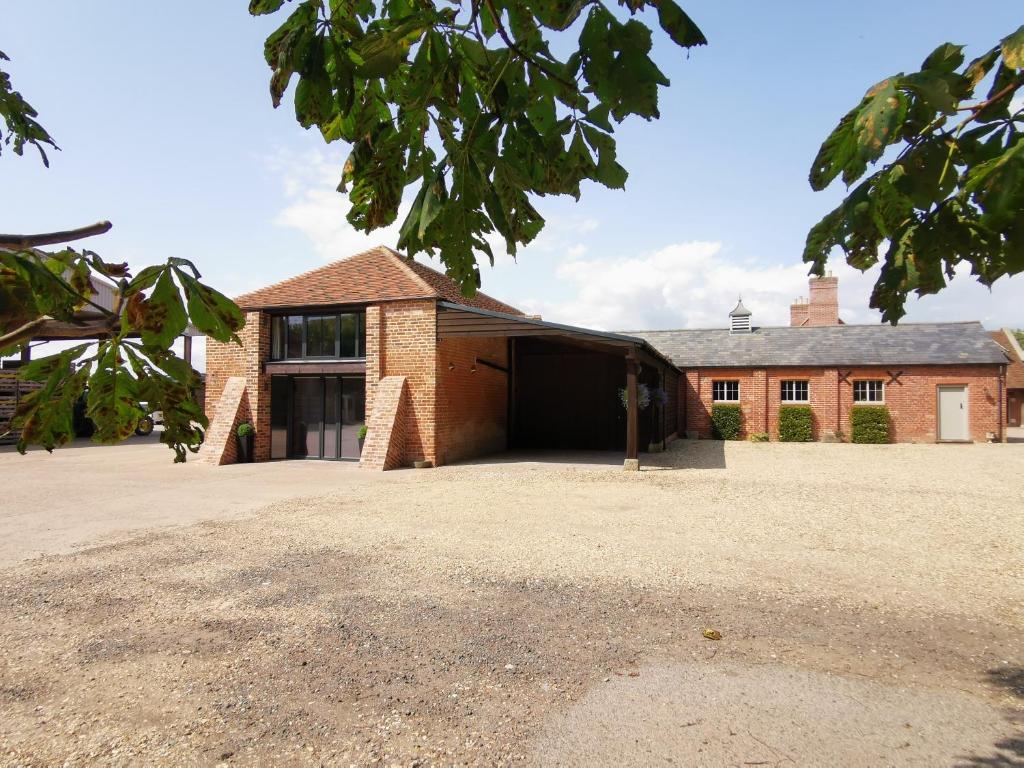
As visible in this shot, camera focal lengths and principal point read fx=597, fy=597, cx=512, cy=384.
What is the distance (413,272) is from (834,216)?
44.6ft

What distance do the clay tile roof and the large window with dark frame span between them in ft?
1.75

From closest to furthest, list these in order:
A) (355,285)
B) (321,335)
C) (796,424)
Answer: (355,285)
(321,335)
(796,424)

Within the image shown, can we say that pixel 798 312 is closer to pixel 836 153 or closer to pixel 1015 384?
pixel 1015 384

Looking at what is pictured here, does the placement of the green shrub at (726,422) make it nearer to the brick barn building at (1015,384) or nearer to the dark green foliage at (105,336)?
the brick barn building at (1015,384)

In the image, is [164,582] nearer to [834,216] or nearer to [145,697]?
[145,697]

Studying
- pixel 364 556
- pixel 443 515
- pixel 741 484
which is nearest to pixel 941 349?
pixel 741 484

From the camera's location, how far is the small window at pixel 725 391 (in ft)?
77.8

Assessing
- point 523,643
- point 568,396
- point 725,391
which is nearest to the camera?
point 523,643

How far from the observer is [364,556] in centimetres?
614

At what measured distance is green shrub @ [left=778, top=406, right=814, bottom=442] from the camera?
2202cm

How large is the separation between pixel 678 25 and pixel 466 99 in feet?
1.91

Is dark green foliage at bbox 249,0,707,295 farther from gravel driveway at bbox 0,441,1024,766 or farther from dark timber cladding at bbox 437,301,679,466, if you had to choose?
dark timber cladding at bbox 437,301,679,466

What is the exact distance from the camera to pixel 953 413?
21406 mm

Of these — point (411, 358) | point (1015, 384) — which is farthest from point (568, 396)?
point (1015, 384)
